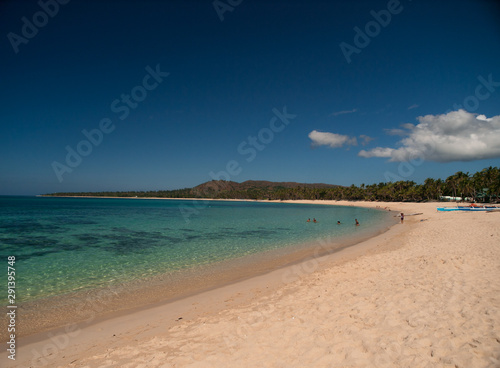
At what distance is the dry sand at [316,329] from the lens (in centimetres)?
432

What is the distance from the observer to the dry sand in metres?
4.32

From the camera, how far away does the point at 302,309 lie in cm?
664

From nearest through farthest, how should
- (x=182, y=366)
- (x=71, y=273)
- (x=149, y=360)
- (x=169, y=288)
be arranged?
(x=182, y=366)
(x=149, y=360)
(x=169, y=288)
(x=71, y=273)

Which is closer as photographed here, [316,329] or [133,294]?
[316,329]

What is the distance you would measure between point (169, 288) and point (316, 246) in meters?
12.1

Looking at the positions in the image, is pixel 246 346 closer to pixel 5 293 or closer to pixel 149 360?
pixel 149 360

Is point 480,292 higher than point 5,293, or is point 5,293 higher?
point 480,292

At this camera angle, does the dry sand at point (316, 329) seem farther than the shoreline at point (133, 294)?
No

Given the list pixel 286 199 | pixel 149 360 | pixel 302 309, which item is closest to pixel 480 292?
pixel 302 309

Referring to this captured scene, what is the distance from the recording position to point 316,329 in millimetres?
5379

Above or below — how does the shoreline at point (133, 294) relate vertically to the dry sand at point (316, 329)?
below

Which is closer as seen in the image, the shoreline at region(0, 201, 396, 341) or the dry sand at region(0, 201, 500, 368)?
the dry sand at region(0, 201, 500, 368)

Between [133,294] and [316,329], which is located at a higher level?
[316,329]

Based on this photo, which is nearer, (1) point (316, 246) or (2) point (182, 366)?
(2) point (182, 366)
